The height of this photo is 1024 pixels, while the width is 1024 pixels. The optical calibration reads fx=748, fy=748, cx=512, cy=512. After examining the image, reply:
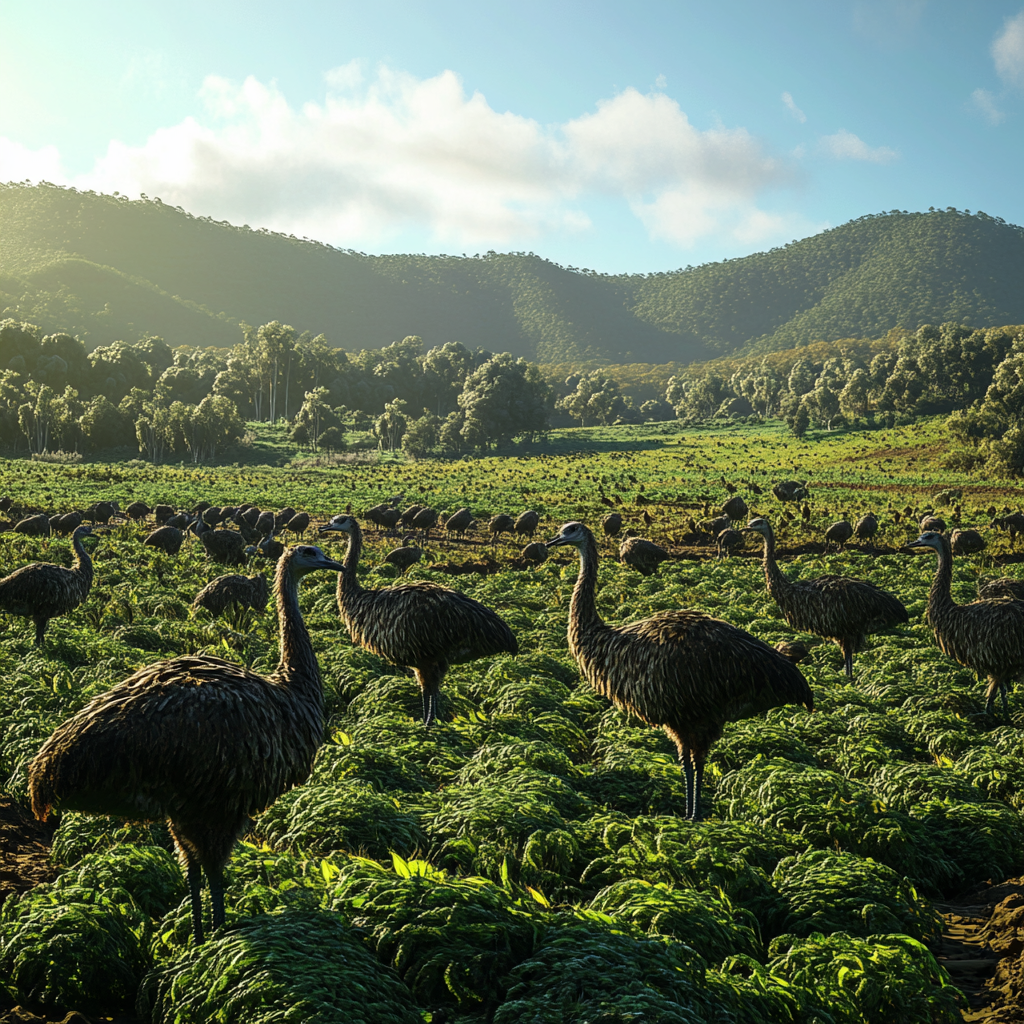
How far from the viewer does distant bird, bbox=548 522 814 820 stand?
8.44m

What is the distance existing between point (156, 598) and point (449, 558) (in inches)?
527

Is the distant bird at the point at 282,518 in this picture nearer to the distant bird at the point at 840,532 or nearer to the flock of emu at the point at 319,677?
the flock of emu at the point at 319,677

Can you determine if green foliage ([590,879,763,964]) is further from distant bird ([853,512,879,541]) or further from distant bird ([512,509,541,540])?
distant bird ([853,512,879,541])

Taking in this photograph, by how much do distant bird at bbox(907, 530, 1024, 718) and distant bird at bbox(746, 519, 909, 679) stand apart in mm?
1140

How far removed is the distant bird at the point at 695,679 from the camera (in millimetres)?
8438

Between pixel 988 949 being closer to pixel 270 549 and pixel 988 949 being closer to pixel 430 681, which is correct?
pixel 430 681

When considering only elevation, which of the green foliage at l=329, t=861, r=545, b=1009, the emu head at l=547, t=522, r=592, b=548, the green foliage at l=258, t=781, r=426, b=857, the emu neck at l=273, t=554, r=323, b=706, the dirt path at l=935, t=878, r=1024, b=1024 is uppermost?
the emu head at l=547, t=522, r=592, b=548

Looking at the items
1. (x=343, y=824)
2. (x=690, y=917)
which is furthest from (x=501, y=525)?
(x=690, y=917)

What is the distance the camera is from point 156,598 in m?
18.5

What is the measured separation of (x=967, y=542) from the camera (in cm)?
3011

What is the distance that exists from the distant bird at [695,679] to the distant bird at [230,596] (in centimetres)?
1087

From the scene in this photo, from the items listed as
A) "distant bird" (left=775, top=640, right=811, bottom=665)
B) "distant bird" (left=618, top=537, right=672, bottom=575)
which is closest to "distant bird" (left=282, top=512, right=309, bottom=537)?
"distant bird" (left=618, top=537, right=672, bottom=575)

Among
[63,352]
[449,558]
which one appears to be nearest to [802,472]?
[449,558]

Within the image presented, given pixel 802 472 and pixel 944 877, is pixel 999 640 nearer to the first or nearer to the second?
pixel 944 877
